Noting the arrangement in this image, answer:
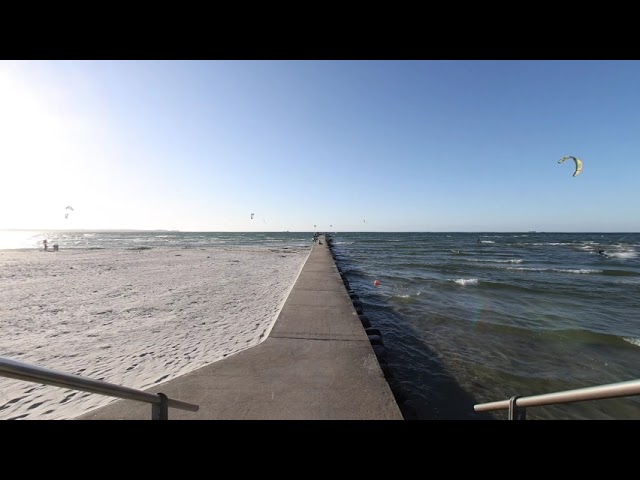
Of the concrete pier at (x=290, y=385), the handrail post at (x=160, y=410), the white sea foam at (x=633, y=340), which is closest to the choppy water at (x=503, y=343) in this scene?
the white sea foam at (x=633, y=340)

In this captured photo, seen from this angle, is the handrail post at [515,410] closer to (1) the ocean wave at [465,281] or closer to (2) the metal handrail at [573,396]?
(2) the metal handrail at [573,396]

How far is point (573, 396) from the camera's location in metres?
1.44

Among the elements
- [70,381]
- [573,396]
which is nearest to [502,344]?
[573,396]

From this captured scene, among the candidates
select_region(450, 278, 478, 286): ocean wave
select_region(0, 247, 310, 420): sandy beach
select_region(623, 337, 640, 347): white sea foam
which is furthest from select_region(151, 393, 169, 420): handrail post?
select_region(450, 278, 478, 286): ocean wave

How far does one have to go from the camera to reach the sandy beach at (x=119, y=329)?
429 centimetres

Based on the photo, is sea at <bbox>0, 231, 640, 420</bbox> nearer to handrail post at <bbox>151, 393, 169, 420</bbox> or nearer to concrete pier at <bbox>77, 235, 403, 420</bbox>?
concrete pier at <bbox>77, 235, 403, 420</bbox>

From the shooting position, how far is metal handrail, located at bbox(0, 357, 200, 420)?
1.21 m

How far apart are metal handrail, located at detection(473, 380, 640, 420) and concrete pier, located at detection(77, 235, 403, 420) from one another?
4.32 feet

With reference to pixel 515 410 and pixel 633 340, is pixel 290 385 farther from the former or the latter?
pixel 633 340

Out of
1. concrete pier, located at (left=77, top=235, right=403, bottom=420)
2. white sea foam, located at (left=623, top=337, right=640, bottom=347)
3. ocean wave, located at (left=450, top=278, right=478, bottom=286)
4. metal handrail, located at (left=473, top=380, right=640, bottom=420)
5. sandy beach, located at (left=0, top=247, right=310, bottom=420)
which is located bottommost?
white sea foam, located at (left=623, top=337, right=640, bottom=347)

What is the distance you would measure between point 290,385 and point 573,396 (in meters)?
2.78
